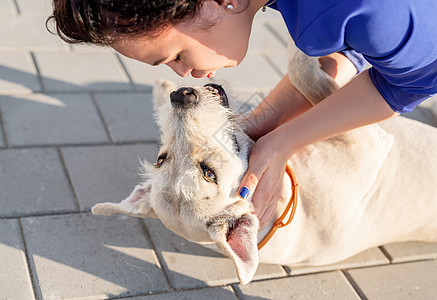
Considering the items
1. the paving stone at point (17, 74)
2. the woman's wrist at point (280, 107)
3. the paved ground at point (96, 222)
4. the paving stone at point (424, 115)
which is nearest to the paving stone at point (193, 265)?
the paved ground at point (96, 222)

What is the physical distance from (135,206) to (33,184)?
1009mm

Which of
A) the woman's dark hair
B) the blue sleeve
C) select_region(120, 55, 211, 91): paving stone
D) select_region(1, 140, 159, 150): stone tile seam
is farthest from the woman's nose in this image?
select_region(120, 55, 211, 91): paving stone

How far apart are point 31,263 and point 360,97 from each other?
7.20ft

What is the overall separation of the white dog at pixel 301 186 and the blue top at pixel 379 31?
2.42 ft

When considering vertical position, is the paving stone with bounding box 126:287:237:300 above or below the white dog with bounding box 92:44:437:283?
below

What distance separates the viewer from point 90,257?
11.5ft

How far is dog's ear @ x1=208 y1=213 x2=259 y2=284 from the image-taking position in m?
2.82

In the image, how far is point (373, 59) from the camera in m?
2.71

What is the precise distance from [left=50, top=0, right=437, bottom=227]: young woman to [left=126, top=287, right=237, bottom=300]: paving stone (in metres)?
0.57

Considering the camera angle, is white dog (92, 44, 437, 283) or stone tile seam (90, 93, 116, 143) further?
stone tile seam (90, 93, 116, 143)

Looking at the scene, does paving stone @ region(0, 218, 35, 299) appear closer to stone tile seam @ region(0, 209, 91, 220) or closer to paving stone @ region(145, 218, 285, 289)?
stone tile seam @ region(0, 209, 91, 220)

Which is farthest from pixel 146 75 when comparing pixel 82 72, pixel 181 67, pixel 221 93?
pixel 181 67

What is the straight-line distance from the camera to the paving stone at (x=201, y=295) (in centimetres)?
331

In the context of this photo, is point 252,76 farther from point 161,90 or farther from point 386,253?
point 386,253
